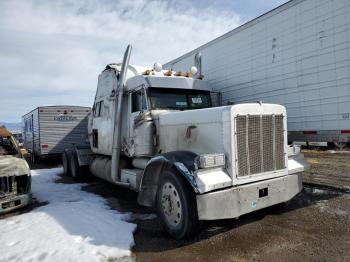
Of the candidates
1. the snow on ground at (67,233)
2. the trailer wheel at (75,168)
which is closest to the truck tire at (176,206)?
the snow on ground at (67,233)

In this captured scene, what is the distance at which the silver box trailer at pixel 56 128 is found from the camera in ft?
50.2

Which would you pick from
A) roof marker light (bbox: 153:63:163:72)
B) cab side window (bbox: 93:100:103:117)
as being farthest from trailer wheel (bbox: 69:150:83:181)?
roof marker light (bbox: 153:63:163:72)

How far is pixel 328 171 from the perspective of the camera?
30.1 ft

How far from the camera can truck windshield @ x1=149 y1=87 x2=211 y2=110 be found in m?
6.77

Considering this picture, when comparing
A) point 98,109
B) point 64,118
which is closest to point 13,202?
point 98,109

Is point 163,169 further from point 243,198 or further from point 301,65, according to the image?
point 301,65

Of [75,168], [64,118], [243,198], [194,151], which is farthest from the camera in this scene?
[64,118]

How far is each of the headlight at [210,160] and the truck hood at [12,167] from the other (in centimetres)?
422

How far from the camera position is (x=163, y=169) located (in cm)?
559

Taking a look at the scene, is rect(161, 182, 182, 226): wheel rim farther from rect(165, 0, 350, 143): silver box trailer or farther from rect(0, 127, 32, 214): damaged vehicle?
rect(0, 127, 32, 214): damaged vehicle

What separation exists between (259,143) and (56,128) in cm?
1246

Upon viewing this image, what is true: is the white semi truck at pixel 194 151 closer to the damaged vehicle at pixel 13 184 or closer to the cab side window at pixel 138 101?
the cab side window at pixel 138 101

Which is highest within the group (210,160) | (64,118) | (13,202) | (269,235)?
(64,118)

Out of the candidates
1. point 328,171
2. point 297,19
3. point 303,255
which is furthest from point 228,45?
point 303,255
